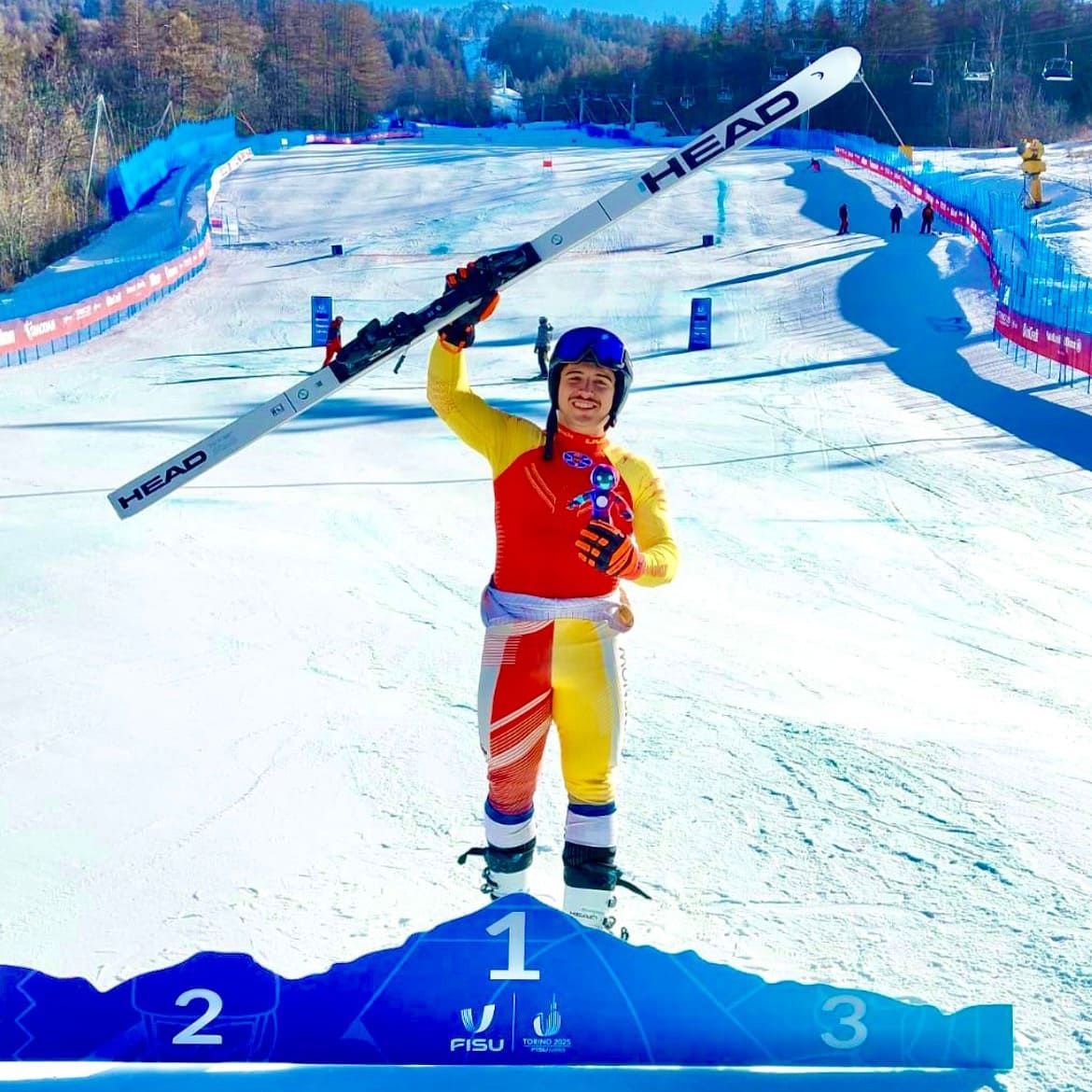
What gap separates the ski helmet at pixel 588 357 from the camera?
3609 millimetres

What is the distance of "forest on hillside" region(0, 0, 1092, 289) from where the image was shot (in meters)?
66.8

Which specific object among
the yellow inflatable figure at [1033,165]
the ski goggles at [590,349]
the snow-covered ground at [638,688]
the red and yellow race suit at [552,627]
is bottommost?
the snow-covered ground at [638,688]

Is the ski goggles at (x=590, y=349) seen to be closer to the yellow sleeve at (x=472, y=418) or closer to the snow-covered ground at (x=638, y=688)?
the yellow sleeve at (x=472, y=418)

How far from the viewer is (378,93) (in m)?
94.4

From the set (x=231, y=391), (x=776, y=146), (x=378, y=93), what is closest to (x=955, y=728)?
(x=231, y=391)

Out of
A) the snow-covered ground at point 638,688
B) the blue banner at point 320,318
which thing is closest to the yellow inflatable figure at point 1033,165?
the snow-covered ground at point 638,688

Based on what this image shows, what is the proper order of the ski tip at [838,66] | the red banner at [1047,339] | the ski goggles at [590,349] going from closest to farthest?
the ski goggles at [590,349] → the ski tip at [838,66] → the red banner at [1047,339]

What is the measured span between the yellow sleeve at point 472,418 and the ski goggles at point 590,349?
9.4 inches

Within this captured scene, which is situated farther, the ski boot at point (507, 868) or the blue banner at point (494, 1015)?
the ski boot at point (507, 868)

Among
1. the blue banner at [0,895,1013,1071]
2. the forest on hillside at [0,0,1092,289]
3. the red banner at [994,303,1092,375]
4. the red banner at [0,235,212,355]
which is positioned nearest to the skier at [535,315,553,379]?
the red banner at [994,303,1092,375]

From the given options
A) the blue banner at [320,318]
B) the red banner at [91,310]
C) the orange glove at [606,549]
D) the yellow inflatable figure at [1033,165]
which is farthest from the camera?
the yellow inflatable figure at [1033,165]

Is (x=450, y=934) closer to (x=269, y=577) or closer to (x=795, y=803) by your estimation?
(x=795, y=803)

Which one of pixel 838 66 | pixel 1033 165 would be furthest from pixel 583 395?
pixel 1033 165

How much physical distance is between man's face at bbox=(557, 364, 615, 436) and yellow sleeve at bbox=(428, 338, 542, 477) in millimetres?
116
